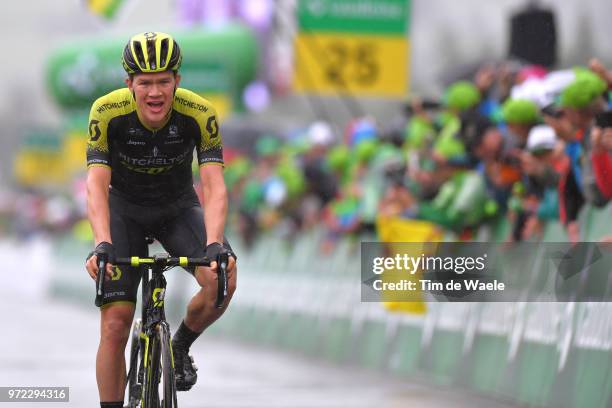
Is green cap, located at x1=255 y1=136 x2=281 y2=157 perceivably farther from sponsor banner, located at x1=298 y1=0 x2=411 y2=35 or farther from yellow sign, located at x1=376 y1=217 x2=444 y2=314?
yellow sign, located at x1=376 y1=217 x2=444 y2=314

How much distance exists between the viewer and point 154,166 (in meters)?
8.42

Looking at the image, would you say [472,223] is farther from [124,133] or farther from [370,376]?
[124,133]

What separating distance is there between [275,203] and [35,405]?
766cm

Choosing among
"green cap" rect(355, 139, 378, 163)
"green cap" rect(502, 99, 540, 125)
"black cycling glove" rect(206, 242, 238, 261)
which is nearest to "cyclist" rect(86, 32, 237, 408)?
"black cycling glove" rect(206, 242, 238, 261)

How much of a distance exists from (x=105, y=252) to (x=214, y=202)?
76 cm

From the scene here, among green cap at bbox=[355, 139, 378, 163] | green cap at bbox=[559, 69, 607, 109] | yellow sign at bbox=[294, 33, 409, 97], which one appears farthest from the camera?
yellow sign at bbox=[294, 33, 409, 97]

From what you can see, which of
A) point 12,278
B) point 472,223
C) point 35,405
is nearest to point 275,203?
point 472,223

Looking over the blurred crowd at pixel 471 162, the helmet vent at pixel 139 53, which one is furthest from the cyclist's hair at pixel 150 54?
the blurred crowd at pixel 471 162

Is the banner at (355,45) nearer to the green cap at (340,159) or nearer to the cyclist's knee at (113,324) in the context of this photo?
the green cap at (340,159)

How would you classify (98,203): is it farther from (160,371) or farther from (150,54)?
(160,371)

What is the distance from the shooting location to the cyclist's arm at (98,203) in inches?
316

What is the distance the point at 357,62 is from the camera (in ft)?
65.8

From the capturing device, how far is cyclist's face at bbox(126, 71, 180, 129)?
8.03m

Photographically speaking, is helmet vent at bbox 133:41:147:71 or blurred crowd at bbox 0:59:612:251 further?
blurred crowd at bbox 0:59:612:251
